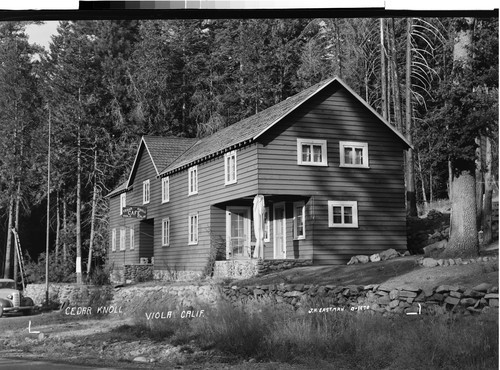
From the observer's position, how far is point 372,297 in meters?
6.99

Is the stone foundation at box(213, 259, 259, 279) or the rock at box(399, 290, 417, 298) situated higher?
the stone foundation at box(213, 259, 259, 279)

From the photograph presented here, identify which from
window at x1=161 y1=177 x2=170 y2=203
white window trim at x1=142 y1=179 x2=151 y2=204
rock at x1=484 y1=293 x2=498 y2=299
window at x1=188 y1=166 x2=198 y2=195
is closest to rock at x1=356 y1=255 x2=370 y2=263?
rock at x1=484 y1=293 x2=498 y2=299

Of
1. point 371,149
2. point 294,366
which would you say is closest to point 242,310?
point 294,366

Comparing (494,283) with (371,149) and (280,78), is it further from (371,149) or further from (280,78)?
(280,78)

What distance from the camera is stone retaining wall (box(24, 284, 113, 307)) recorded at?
6.60m

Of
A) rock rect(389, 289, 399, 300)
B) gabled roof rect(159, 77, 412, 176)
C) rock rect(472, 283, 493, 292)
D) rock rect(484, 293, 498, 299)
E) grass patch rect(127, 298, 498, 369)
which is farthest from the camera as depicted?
gabled roof rect(159, 77, 412, 176)

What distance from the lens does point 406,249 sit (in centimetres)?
737

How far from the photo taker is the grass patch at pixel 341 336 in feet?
21.0

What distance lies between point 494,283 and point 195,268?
312 cm

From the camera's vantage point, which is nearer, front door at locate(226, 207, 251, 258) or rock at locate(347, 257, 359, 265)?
rock at locate(347, 257, 359, 265)

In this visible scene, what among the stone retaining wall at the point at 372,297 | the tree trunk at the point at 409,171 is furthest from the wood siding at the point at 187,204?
the tree trunk at the point at 409,171

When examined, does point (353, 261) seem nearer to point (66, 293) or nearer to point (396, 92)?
point (396, 92)

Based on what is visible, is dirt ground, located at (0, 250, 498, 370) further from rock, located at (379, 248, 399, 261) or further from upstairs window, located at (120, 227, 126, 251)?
upstairs window, located at (120, 227, 126, 251)

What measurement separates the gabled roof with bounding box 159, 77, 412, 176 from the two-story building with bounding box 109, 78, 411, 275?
11 millimetres
